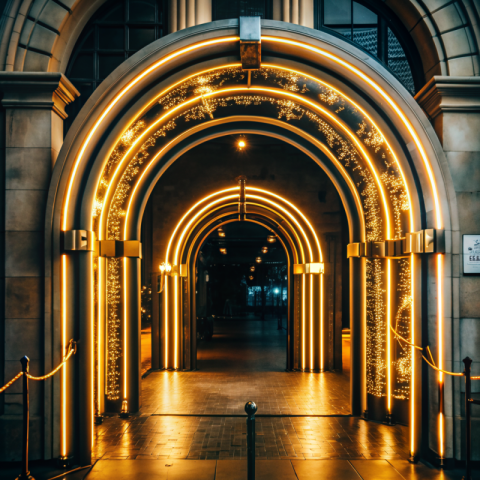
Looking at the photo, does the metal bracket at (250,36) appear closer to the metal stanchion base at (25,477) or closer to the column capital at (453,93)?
the column capital at (453,93)

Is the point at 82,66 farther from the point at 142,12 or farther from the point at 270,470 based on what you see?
the point at 270,470

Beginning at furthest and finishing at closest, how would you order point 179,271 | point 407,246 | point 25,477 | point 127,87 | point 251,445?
point 179,271 → point 407,246 → point 127,87 → point 25,477 → point 251,445

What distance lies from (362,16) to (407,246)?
3.23 meters

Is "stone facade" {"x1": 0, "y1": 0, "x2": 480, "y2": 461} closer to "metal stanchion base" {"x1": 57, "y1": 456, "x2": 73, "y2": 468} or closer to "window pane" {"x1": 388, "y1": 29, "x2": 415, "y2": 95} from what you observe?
"metal stanchion base" {"x1": 57, "y1": 456, "x2": 73, "y2": 468}

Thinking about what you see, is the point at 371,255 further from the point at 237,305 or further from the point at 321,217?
the point at 237,305

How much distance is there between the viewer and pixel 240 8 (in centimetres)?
610

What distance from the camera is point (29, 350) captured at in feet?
18.3

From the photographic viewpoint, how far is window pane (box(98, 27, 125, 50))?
628 cm

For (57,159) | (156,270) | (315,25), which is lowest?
(156,270)

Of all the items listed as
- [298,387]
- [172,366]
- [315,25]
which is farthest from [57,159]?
[172,366]

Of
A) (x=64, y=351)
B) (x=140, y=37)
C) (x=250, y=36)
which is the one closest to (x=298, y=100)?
(x=250, y=36)

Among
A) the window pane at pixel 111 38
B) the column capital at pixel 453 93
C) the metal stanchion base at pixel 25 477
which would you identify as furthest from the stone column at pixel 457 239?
the metal stanchion base at pixel 25 477

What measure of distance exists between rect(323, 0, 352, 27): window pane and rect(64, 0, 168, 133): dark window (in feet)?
7.35

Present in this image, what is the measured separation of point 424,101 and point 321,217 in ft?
22.4
